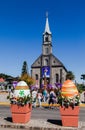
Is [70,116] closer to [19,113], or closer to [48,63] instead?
[19,113]

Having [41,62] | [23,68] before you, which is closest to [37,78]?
[41,62]


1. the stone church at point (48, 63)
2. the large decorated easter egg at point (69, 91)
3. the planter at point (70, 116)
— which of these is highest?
the stone church at point (48, 63)

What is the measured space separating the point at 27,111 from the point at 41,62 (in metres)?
99.3

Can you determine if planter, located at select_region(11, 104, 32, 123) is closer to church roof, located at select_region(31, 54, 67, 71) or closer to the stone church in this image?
the stone church

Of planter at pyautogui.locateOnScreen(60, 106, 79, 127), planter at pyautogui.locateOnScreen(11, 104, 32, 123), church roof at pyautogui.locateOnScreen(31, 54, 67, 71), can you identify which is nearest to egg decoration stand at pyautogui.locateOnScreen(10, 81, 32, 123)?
planter at pyautogui.locateOnScreen(11, 104, 32, 123)

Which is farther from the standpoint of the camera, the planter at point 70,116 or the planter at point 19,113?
the planter at point 19,113

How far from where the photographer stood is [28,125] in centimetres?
1242

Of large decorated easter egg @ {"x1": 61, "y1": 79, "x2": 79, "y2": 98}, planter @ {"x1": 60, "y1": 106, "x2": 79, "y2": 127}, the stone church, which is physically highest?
the stone church

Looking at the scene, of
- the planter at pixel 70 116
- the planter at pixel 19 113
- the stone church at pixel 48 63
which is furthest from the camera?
the stone church at pixel 48 63

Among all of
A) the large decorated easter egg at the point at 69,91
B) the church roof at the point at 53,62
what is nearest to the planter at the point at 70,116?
the large decorated easter egg at the point at 69,91

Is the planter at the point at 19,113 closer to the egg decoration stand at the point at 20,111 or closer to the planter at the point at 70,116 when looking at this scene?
the egg decoration stand at the point at 20,111

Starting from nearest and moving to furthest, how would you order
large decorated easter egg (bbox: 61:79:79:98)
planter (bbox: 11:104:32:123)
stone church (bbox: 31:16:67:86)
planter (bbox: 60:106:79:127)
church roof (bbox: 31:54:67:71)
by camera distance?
planter (bbox: 60:106:79:127) < large decorated easter egg (bbox: 61:79:79:98) < planter (bbox: 11:104:32:123) < stone church (bbox: 31:16:67:86) < church roof (bbox: 31:54:67:71)

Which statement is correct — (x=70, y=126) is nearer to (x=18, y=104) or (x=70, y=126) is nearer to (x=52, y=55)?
(x=18, y=104)

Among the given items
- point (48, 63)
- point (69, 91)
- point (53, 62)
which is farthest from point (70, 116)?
point (53, 62)
